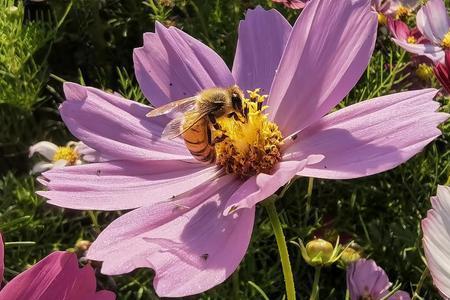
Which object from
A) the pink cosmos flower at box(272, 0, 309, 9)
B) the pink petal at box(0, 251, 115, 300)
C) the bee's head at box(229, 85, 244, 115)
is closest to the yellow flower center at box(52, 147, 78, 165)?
the pink cosmos flower at box(272, 0, 309, 9)

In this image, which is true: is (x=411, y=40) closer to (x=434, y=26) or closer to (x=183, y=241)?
(x=434, y=26)

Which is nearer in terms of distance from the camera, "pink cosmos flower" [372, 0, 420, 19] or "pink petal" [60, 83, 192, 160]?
"pink petal" [60, 83, 192, 160]

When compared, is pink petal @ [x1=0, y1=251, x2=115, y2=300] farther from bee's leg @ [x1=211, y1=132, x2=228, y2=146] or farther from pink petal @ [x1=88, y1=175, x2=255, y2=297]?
bee's leg @ [x1=211, y1=132, x2=228, y2=146]

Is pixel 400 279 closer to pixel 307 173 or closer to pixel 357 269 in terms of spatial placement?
pixel 357 269

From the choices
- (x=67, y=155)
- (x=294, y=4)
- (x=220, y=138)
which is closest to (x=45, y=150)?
(x=67, y=155)

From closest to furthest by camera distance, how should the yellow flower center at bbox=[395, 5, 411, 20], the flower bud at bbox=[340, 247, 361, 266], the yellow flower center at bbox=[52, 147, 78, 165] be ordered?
the flower bud at bbox=[340, 247, 361, 266]
the yellow flower center at bbox=[52, 147, 78, 165]
the yellow flower center at bbox=[395, 5, 411, 20]

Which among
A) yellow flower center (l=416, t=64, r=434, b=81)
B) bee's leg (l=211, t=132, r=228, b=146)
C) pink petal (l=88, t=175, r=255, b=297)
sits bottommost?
yellow flower center (l=416, t=64, r=434, b=81)
